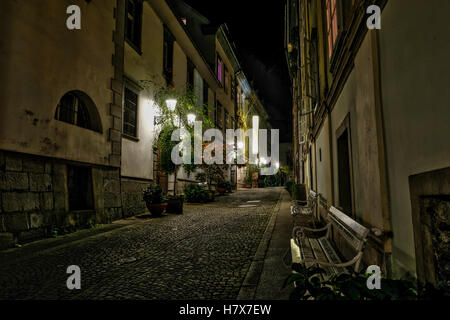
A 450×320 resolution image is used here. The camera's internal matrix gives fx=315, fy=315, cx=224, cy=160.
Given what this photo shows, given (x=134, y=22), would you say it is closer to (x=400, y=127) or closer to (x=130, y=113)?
(x=130, y=113)

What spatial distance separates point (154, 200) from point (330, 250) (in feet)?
22.1

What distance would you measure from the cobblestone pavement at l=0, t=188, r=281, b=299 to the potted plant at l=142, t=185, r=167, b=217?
2.60m

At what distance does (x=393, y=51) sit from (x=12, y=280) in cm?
489

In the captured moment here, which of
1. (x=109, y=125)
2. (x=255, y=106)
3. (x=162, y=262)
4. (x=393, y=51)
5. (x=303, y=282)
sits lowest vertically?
(x=162, y=262)

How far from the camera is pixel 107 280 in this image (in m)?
3.84

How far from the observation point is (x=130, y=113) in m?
10.9

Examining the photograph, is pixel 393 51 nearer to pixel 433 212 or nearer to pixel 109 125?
pixel 433 212

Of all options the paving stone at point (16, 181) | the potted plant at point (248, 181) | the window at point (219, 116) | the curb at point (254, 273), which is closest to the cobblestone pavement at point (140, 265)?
the curb at point (254, 273)

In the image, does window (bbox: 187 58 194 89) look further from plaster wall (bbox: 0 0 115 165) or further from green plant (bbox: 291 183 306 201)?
plaster wall (bbox: 0 0 115 165)

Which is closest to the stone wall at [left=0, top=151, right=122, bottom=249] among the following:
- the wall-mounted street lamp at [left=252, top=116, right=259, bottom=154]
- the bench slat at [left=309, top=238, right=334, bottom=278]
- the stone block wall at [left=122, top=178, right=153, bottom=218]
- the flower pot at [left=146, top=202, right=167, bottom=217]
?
the stone block wall at [left=122, top=178, right=153, bottom=218]

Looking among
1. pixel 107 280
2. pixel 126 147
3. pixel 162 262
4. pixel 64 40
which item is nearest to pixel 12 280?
pixel 107 280

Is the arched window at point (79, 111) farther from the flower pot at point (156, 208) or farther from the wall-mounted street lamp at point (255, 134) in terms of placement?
the wall-mounted street lamp at point (255, 134)

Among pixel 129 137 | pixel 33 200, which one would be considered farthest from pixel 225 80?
pixel 33 200

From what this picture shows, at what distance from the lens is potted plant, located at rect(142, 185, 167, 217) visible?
1016 centimetres
